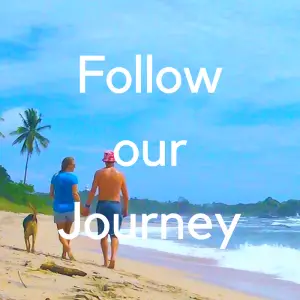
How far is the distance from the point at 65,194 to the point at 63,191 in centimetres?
5

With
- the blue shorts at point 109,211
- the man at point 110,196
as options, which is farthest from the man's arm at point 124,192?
the blue shorts at point 109,211

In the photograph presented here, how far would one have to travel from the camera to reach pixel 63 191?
26.7 ft

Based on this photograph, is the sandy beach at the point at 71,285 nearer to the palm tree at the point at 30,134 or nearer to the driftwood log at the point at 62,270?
the driftwood log at the point at 62,270

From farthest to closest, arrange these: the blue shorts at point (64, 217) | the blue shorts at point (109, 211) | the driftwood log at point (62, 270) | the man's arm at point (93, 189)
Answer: the blue shorts at point (64, 217)
the man's arm at point (93, 189)
the blue shorts at point (109, 211)
the driftwood log at point (62, 270)

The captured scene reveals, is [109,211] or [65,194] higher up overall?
[65,194]

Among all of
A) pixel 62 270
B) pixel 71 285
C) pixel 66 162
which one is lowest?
pixel 71 285

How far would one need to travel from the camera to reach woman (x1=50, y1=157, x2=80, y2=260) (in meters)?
8.13

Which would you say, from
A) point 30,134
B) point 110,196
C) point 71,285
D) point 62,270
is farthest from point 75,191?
point 30,134

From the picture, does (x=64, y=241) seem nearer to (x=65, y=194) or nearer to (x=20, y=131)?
(x=65, y=194)

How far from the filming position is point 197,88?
9977 millimetres

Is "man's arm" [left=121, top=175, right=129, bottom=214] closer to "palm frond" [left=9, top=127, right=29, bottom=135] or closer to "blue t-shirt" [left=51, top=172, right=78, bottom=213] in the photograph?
"blue t-shirt" [left=51, top=172, right=78, bottom=213]

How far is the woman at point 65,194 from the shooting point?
8.13m

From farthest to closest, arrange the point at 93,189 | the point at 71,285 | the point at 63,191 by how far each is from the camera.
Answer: the point at 63,191
the point at 93,189
the point at 71,285

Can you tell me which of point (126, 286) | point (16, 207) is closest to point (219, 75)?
point (126, 286)
